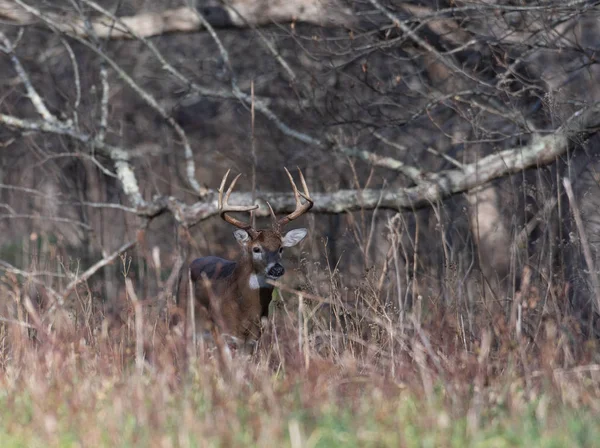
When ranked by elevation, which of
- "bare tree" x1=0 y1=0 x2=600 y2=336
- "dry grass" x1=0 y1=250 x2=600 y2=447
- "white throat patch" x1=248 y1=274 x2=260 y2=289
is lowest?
"dry grass" x1=0 y1=250 x2=600 y2=447

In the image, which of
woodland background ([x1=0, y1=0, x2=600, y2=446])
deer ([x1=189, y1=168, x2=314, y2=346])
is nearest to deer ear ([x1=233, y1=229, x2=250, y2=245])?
deer ([x1=189, y1=168, x2=314, y2=346])

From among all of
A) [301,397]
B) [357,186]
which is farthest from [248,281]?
[301,397]

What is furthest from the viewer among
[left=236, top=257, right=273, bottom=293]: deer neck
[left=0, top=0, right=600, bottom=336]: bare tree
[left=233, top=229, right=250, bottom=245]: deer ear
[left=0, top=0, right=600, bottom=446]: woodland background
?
[left=233, top=229, right=250, bottom=245]: deer ear

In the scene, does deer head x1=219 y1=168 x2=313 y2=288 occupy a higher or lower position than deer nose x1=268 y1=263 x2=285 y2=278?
higher

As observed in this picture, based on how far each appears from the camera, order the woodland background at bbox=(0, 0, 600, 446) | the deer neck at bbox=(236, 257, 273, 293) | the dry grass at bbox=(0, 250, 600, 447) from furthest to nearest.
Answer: the deer neck at bbox=(236, 257, 273, 293), the woodland background at bbox=(0, 0, 600, 446), the dry grass at bbox=(0, 250, 600, 447)

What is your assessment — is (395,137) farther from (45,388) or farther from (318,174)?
(45,388)

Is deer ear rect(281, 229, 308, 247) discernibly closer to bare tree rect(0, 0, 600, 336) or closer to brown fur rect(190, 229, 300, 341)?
brown fur rect(190, 229, 300, 341)

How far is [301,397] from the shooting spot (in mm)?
4305

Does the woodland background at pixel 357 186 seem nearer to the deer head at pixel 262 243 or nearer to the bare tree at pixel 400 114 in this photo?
the bare tree at pixel 400 114

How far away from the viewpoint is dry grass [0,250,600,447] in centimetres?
376

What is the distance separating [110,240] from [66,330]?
32.5 ft

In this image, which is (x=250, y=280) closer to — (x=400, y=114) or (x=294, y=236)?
(x=294, y=236)

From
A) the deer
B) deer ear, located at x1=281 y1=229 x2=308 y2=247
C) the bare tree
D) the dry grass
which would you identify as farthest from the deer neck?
the dry grass

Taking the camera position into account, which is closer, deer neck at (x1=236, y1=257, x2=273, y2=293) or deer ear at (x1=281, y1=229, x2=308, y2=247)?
deer neck at (x1=236, y1=257, x2=273, y2=293)
